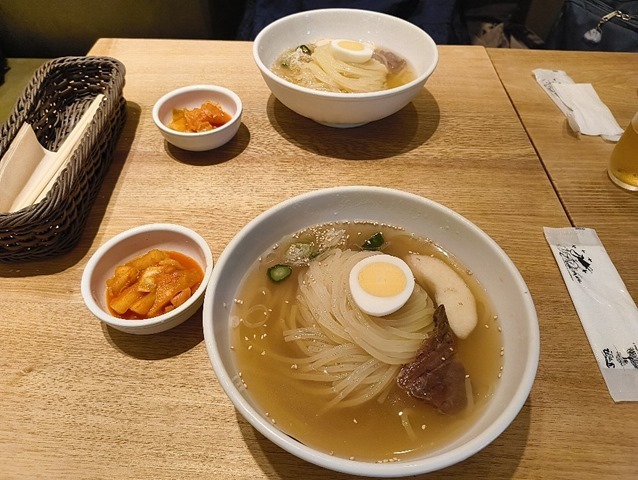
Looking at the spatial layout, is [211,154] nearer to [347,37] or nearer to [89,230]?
[89,230]

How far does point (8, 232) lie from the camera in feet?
4.04

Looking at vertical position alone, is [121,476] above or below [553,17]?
below

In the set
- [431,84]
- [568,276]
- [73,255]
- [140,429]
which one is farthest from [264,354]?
[431,84]

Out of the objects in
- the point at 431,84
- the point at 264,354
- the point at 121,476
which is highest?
the point at 431,84

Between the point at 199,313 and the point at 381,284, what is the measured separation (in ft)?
1.60

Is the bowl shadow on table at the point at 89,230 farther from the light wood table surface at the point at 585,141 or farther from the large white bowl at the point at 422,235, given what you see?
the light wood table surface at the point at 585,141

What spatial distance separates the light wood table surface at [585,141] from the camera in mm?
1509

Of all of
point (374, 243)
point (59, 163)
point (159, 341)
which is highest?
point (374, 243)

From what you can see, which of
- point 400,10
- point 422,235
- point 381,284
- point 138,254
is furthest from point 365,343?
point 400,10

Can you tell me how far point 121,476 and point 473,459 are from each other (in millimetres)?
732

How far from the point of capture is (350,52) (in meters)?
1.90

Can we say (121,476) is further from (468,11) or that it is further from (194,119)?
(468,11)

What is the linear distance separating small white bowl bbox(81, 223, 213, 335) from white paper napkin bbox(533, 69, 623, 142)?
1535 millimetres

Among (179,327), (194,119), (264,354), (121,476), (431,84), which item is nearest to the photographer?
(121,476)
